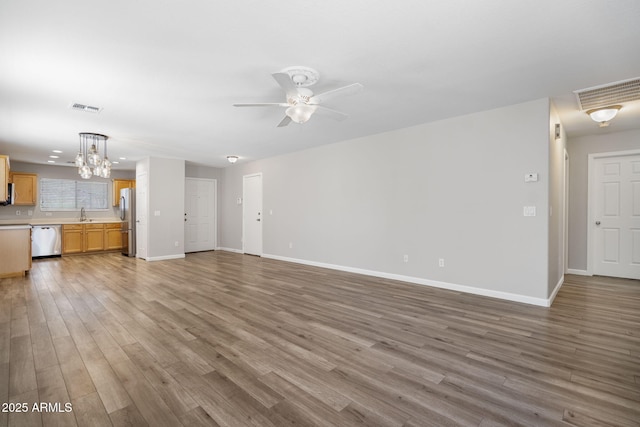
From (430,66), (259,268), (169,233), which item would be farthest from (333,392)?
(169,233)

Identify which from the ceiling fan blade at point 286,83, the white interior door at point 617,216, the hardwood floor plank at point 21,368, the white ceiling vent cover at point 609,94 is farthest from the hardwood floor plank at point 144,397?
the white interior door at point 617,216

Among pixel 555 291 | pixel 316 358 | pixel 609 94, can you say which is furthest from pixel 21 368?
pixel 609 94

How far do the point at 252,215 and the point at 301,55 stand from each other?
598 centimetres

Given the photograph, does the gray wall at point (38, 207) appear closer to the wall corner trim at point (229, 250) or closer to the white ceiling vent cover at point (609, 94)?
the wall corner trim at point (229, 250)

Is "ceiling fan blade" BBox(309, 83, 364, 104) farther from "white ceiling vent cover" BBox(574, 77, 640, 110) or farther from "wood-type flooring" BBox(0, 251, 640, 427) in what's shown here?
"white ceiling vent cover" BBox(574, 77, 640, 110)

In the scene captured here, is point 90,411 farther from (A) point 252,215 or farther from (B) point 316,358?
(A) point 252,215

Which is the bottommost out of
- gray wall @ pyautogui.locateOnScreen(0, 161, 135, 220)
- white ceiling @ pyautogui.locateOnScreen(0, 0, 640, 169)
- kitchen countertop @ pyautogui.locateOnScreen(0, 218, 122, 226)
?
kitchen countertop @ pyautogui.locateOnScreen(0, 218, 122, 226)

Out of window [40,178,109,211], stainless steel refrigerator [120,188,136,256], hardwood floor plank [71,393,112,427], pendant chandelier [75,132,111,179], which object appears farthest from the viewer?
window [40,178,109,211]

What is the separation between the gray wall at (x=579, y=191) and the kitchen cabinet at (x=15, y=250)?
1026cm

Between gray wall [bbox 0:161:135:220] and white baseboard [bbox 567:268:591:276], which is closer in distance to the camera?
white baseboard [bbox 567:268:591:276]

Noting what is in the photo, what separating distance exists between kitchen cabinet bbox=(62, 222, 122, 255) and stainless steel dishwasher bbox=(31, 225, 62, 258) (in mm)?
123

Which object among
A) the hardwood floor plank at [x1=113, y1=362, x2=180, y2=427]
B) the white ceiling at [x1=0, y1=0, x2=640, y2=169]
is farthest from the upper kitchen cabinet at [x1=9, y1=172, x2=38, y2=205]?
the hardwood floor plank at [x1=113, y1=362, x2=180, y2=427]

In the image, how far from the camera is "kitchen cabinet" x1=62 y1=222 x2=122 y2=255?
26.2ft

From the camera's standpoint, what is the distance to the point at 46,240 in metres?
7.72
